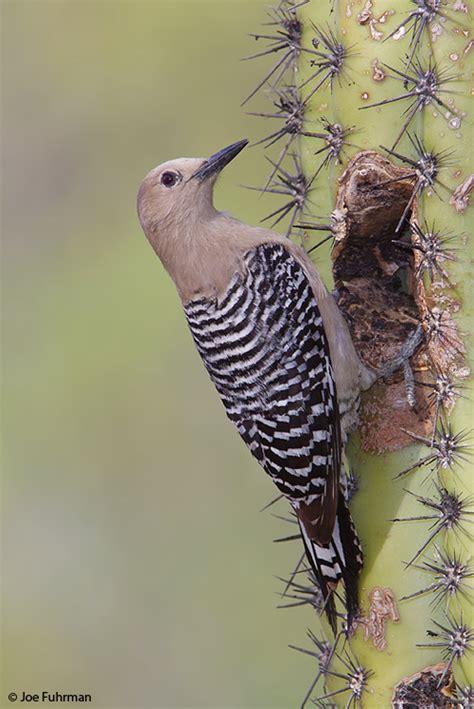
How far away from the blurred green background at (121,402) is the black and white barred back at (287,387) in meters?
1.83

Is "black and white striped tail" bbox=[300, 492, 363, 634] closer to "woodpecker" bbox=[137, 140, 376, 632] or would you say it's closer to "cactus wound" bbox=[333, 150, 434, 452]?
"woodpecker" bbox=[137, 140, 376, 632]

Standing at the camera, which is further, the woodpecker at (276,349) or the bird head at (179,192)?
the bird head at (179,192)

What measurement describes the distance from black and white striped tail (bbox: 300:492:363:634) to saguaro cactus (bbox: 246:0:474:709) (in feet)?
0.10

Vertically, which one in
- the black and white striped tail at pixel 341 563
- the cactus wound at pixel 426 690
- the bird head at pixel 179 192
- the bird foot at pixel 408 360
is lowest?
the cactus wound at pixel 426 690

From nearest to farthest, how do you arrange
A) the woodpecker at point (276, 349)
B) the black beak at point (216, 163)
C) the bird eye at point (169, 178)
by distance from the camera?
1. the woodpecker at point (276, 349)
2. the black beak at point (216, 163)
3. the bird eye at point (169, 178)

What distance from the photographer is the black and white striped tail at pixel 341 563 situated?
3078 mm

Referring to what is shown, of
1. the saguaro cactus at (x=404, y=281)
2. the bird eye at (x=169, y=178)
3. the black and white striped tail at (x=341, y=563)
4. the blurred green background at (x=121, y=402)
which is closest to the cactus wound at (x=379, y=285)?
the saguaro cactus at (x=404, y=281)

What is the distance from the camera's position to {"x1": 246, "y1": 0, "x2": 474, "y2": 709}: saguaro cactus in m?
2.84

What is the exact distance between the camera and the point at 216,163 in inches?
147

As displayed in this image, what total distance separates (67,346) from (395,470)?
2.92 meters

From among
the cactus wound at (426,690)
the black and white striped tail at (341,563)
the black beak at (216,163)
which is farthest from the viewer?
the black beak at (216,163)

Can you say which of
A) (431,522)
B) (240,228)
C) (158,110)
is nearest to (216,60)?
(158,110)

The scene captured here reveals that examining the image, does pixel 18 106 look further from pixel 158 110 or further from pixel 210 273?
pixel 210 273

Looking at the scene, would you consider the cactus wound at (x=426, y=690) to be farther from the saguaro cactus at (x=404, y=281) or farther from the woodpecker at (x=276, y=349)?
the woodpecker at (x=276, y=349)
